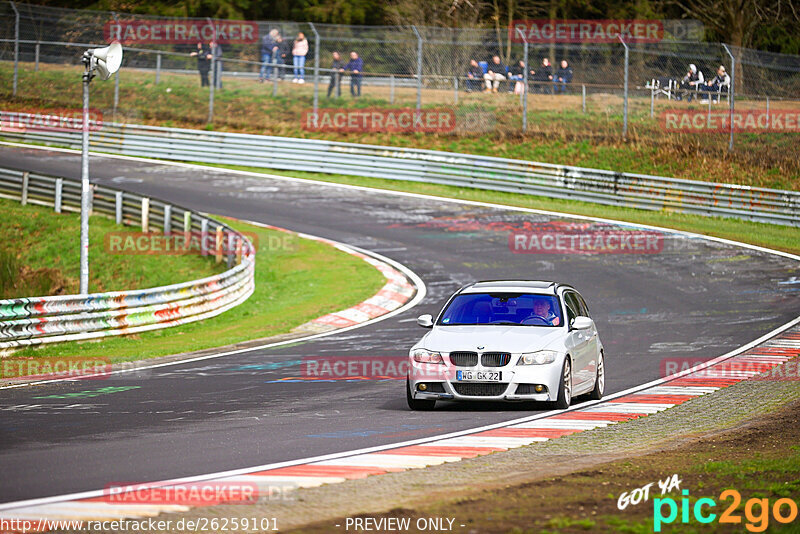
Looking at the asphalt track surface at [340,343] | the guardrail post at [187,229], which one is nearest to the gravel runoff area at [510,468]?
the asphalt track surface at [340,343]

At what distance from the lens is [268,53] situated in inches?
1566

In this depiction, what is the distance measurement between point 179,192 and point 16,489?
27.6 m

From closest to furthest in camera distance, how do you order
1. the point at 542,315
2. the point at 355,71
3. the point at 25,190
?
the point at 542,315 → the point at 25,190 → the point at 355,71

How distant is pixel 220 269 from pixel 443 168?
1256 cm

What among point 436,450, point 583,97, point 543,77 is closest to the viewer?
point 436,450

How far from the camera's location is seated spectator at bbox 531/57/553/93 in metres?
37.0

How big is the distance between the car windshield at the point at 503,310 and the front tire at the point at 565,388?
2.17 feet

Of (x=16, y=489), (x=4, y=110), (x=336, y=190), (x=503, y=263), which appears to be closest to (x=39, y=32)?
(x=4, y=110)

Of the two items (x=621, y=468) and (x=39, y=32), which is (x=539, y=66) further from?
(x=621, y=468)

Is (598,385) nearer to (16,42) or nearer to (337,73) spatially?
(337,73)

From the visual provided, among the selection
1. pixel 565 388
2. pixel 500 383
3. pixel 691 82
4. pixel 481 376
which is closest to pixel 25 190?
pixel 691 82

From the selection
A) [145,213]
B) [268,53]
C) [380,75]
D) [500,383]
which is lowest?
[145,213]

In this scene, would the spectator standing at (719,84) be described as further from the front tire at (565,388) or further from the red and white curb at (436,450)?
the front tire at (565,388)

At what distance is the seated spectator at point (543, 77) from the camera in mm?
37000
